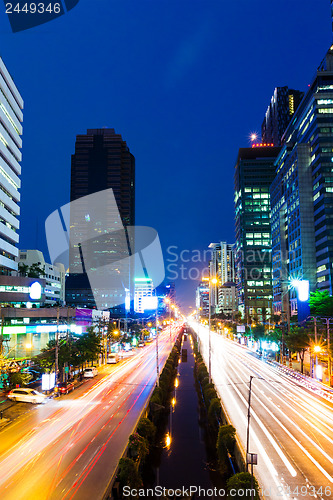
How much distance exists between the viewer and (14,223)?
303 ft

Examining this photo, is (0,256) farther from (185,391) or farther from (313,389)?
(313,389)

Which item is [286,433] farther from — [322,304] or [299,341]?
[322,304]

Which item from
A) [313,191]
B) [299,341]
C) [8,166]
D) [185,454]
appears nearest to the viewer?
[185,454]

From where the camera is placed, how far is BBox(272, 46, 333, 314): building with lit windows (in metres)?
121

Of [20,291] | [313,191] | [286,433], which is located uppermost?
[313,191]

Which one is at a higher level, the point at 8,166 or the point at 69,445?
the point at 8,166

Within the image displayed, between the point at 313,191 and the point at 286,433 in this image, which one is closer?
the point at 286,433

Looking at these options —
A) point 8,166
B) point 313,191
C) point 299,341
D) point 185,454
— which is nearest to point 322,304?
point 299,341

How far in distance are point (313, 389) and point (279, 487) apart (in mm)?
30447

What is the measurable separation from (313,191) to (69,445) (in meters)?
122

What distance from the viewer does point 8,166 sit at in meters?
89.2

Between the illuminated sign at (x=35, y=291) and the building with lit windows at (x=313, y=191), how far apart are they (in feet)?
266

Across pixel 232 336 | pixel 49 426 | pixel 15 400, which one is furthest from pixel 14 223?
pixel 232 336

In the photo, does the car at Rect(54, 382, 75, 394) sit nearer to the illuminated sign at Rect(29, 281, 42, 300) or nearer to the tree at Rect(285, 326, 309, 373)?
the illuminated sign at Rect(29, 281, 42, 300)
